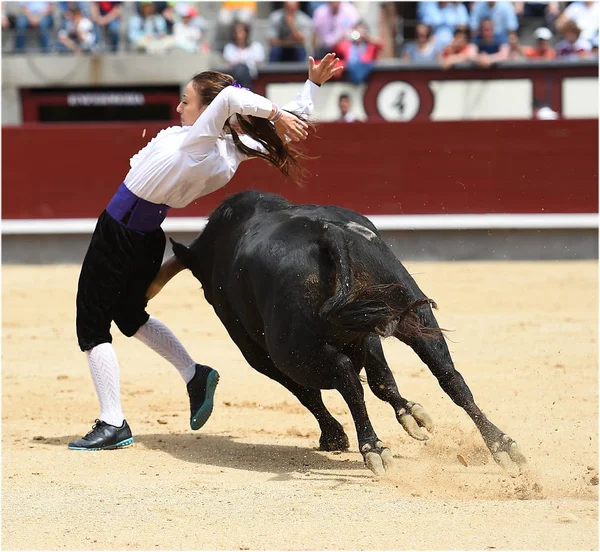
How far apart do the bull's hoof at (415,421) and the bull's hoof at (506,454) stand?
208 mm

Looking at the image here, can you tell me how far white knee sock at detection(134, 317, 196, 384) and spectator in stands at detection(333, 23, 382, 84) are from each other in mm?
7142

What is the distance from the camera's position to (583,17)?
11016mm

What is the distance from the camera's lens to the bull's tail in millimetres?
3320

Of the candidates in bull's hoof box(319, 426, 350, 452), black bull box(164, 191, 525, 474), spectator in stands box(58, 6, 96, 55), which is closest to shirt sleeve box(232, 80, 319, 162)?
black bull box(164, 191, 525, 474)

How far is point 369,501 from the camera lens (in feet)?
10.5

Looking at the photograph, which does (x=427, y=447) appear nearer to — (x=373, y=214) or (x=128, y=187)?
(x=128, y=187)

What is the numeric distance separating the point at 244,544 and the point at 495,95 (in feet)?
29.2

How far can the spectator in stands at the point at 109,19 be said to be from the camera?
11.5 metres

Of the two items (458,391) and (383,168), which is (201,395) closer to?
(458,391)

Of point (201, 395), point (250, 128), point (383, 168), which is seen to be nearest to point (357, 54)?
point (383, 168)

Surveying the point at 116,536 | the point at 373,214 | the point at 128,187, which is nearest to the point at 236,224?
the point at 128,187

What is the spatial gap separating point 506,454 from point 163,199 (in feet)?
4.75

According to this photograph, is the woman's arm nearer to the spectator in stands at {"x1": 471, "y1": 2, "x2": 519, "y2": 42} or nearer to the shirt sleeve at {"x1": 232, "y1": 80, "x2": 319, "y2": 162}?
the shirt sleeve at {"x1": 232, "y1": 80, "x2": 319, "y2": 162}

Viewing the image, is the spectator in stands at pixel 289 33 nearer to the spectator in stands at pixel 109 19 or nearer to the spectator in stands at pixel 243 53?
the spectator in stands at pixel 243 53
